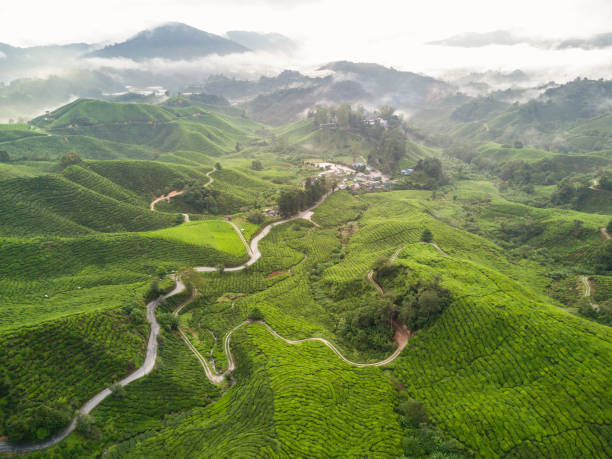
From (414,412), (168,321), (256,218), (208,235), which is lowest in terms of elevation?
(168,321)

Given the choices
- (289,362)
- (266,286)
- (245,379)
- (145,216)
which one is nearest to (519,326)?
(289,362)

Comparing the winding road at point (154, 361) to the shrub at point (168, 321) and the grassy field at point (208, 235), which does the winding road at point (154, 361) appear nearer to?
the shrub at point (168, 321)

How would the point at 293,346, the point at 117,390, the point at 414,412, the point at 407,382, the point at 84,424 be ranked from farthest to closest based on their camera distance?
the point at 293,346 < the point at 407,382 < the point at 117,390 < the point at 414,412 < the point at 84,424

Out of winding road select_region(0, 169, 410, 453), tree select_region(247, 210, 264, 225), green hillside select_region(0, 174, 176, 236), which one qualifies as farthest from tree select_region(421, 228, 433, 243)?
green hillside select_region(0, 174, 176, 236)

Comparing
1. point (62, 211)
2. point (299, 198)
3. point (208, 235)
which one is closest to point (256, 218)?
point (299, 198)

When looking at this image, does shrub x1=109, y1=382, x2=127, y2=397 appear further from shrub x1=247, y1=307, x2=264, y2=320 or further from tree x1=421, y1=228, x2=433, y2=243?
tree x1=421, y1=228, x2=433, y2=243

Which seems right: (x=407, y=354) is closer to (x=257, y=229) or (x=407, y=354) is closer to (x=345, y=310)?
(x=345, y=310)

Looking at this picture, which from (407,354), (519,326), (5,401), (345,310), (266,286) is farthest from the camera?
(266,286)

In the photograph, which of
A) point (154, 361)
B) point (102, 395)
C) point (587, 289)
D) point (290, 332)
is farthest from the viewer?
point (587, 289)

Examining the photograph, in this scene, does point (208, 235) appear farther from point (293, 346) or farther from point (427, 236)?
point (427, 236)

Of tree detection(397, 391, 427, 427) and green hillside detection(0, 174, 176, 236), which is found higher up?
green hillside detection(0, 174, 176, 236)

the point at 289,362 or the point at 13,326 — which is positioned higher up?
the point at 13,326
